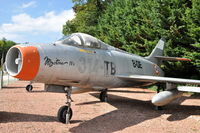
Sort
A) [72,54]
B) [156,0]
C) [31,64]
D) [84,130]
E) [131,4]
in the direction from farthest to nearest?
[131,4] → [156,0] → [72,54] → [84,130] → [31,64]

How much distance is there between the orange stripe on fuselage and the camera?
16.8 feet

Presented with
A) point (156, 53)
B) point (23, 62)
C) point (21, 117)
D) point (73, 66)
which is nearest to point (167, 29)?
point (156, 53)

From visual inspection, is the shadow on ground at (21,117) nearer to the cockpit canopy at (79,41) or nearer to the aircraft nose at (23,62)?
the aircraft nose at (23,62)

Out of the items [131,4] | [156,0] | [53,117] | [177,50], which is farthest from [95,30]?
[53,117]

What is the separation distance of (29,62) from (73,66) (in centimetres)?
162

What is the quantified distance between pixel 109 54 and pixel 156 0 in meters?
11.2

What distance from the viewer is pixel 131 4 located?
24.3 metres

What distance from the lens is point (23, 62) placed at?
5.09m

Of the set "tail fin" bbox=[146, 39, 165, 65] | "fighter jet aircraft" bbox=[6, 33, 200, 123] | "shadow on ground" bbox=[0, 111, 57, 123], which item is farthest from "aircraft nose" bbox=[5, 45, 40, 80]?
"tail fin" bbox=[146, 39, 165, 65]

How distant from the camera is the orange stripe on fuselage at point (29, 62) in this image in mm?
5121

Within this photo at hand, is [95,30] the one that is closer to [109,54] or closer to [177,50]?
[177,50]

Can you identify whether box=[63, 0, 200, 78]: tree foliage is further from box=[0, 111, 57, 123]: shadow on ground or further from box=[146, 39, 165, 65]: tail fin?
box=[0, 111, 57, 123]: shadow on ground

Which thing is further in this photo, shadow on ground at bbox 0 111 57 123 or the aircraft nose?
shadow on ground at bbox 0 111 57 123

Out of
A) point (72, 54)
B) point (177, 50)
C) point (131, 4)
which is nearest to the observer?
point (72, 54)
